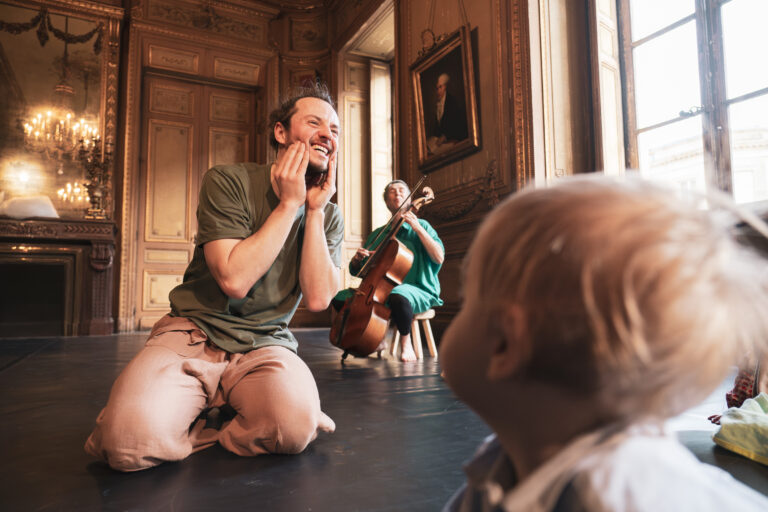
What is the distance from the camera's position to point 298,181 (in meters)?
1.46

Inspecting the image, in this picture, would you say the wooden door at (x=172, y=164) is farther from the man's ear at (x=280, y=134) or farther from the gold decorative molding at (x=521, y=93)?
the man's ear at (x=280, y=134)

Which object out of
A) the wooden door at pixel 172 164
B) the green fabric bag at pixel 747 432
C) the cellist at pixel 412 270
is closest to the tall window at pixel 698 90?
the cellist at pixel 412 270

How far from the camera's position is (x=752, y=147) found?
9.35 ft

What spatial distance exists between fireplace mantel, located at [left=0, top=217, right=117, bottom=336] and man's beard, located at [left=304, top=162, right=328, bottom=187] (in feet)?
18.0

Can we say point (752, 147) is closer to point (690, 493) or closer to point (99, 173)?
point (690, 493)

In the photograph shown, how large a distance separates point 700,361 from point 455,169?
4.37 meters

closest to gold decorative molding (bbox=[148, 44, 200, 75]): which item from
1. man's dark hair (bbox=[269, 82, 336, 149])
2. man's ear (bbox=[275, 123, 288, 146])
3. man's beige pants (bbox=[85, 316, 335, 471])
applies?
man's dark hair (bbox=[269, 82, 336, 149])

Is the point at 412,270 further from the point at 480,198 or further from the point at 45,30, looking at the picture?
the point at 45,30

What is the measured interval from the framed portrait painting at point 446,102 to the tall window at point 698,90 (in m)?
1.27

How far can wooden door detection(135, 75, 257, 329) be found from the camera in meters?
6.79

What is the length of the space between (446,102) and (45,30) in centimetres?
554

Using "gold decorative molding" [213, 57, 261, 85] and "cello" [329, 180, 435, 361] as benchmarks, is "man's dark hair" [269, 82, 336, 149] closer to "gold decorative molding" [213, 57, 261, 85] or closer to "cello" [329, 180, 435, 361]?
"cello" [329, 180, 435, 361]

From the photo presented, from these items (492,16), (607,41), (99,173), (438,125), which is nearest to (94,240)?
(99,173)

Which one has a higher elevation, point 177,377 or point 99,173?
point 99,173
